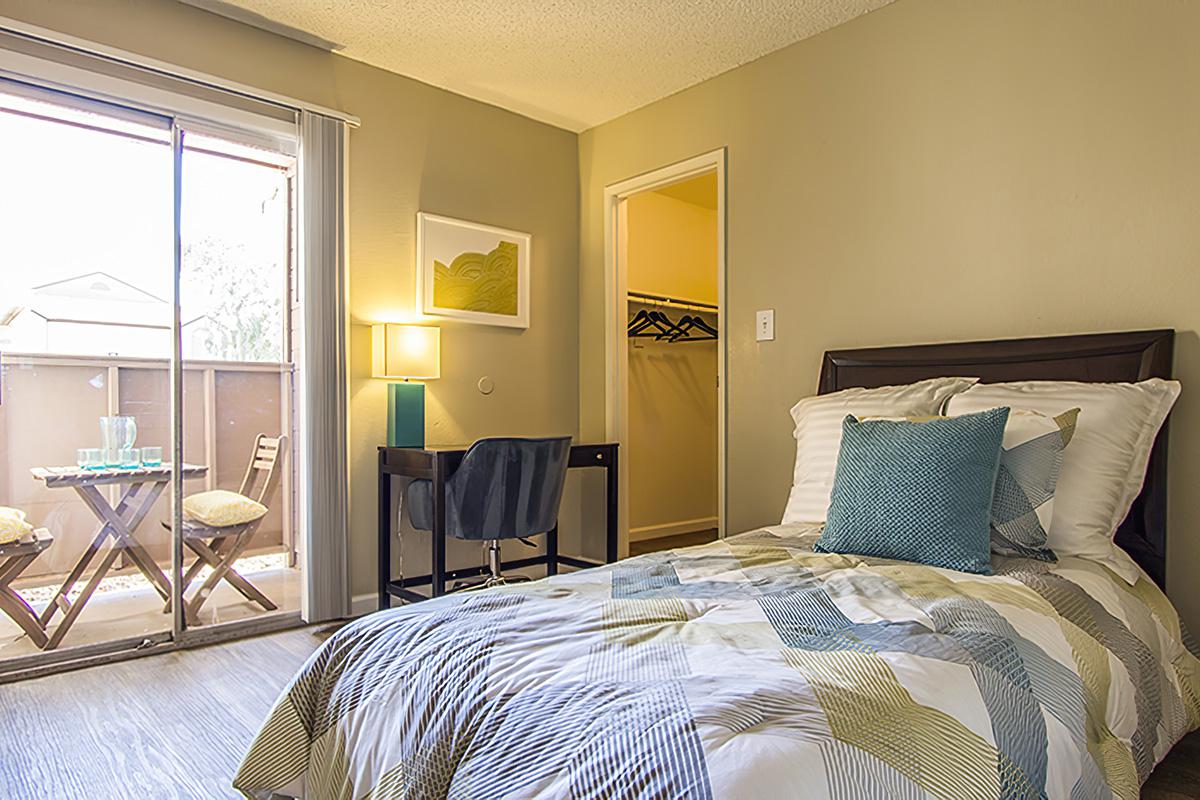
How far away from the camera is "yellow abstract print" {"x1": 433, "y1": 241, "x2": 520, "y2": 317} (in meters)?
3.85

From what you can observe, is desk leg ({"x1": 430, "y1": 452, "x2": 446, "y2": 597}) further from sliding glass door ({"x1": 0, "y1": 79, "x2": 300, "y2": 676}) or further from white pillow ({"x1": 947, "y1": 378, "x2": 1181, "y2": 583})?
white pillow ({"x1": 947, "y1": 378, "x2": 1181, "y2": 583})

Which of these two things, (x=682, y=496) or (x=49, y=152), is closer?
(x=49, y=152)

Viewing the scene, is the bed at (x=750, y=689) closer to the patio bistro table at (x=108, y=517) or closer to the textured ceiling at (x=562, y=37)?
the patio bistro table at (x=108, y=517)

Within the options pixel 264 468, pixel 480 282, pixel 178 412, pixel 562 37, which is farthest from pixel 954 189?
pixel 178 412

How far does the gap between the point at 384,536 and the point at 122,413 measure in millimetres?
1176

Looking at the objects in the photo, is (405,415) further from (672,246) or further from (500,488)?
(672,246)

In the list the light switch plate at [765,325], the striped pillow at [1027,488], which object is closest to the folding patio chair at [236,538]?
the light switch plate at [765,325]

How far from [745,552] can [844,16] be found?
2305mm

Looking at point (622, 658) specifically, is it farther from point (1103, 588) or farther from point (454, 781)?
point (1103, 588)

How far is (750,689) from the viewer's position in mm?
1137

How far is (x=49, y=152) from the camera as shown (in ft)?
9.42

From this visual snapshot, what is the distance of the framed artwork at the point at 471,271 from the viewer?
3791 millimetres

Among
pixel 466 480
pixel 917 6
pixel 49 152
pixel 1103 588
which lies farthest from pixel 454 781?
pixel 917 6

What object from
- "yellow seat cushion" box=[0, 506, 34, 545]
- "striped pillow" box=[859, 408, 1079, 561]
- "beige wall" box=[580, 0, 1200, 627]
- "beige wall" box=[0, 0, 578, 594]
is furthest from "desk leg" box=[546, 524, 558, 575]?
"striped pillow" box=[859, 408, 1079, 561]
